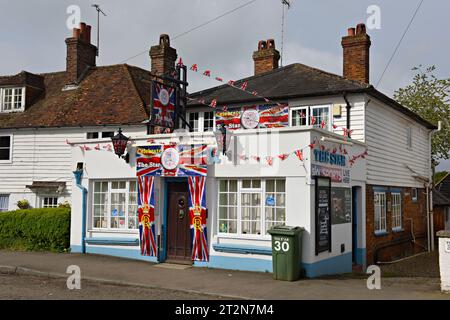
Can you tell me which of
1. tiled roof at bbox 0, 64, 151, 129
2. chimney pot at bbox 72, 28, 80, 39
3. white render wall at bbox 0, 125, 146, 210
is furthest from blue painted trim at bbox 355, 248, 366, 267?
chimney pot at bbox 72, 28, 80, 39

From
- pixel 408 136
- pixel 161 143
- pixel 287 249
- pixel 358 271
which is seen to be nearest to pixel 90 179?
pixel 161 143

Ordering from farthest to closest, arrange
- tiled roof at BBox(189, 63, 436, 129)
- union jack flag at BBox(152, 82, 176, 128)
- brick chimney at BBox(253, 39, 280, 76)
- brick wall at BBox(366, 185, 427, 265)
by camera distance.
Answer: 1. brick chimney at BBox(253, 39, 280, 76)
2. brick wall at BBox(366, 185, 427, 265)
3. tiled roof at BBox(189, 63, 436, 129)
4. union jack flag at BBox(152, 82, 176, 128)

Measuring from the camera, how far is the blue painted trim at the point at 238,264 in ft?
40.2

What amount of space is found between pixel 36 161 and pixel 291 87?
501 inches

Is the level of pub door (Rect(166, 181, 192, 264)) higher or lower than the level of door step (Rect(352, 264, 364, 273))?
higher

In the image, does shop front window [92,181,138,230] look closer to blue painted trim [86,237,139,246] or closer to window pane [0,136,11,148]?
blue painted trim [86,237,139,246]

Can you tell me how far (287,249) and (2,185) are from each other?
16.8 meters

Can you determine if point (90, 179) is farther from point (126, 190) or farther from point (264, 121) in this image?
point (264, 121)

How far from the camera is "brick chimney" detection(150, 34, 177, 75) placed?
67.3ft

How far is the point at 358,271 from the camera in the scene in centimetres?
1495

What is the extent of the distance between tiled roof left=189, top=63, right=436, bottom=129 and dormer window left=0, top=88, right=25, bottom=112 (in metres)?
10.2

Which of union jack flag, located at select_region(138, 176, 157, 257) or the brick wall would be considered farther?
the brick wall

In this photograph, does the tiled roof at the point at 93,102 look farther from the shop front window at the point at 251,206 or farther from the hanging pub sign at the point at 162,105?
the shop front window at the point at 251,206

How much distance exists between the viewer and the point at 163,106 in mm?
15367
